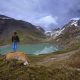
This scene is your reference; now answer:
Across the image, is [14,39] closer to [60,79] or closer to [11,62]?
[11,62]

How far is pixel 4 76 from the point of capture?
1669 centimetres

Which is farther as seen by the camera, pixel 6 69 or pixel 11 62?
pixel 11 62

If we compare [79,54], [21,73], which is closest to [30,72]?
[21,73]

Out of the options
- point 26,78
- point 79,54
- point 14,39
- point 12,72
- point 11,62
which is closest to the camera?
point 26,78

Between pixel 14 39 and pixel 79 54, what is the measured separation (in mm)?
15834

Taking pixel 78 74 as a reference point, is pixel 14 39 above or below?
above

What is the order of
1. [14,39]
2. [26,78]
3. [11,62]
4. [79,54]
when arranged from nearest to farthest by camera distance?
1. [26,78]
2. [11,62]
3. [14,39]
4. [79,54]

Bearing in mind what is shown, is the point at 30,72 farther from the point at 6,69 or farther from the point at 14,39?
the point at 14,39

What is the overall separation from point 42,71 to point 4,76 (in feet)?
9.18

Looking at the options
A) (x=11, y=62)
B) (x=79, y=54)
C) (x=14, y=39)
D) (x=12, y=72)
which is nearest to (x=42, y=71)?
(x=12, y=72)

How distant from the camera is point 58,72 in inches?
695

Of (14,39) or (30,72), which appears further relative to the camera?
(14,39)

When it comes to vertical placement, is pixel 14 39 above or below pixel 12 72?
above

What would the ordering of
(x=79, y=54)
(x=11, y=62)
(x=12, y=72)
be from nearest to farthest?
(x=12, y=72), (x=11, y=62), (x=79, y=54)
